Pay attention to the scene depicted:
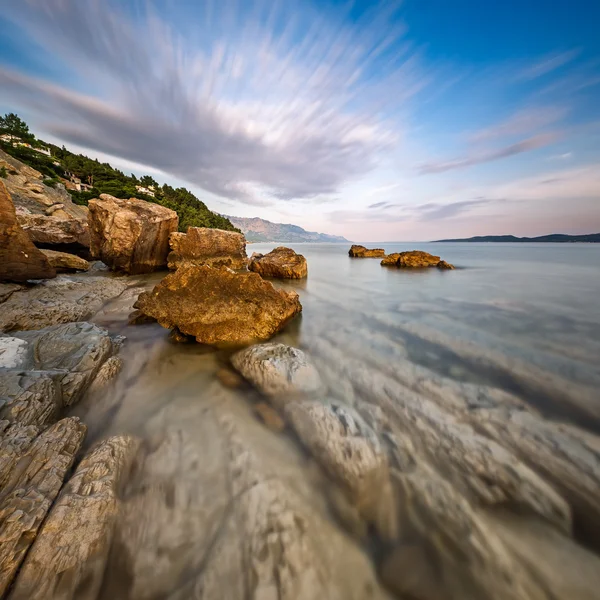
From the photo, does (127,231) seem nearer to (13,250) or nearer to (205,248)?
(205,248)

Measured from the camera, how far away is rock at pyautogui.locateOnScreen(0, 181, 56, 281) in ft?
21.5

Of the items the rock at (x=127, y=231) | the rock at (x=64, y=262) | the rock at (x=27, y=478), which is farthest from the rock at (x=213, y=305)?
the rock at (x=64, y=262)

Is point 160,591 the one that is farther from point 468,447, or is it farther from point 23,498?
point 468,447

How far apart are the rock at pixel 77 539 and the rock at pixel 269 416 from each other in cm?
145

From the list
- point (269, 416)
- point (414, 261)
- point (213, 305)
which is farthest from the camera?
point (414, 261)

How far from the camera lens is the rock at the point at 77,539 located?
1.50 metres

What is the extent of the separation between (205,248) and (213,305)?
39.5 feet

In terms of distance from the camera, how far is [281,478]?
7.63 feet

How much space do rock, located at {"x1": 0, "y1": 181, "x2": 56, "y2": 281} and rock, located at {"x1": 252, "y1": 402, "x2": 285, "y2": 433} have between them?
8.85 metres

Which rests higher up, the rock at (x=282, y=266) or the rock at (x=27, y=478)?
the rock at (x=282, y=266)

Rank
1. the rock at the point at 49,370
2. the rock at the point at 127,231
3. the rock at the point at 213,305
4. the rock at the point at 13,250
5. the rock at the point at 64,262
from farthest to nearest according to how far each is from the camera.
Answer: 1. the rock at the point at 127,231
2. the rock at the point at 64,262
3. the rock at the point at 13,250
4. the rock at the point at 213,305
5. the rock at the point at 49,370

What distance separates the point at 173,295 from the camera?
502cm

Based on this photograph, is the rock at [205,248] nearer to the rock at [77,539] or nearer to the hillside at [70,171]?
the rock at [77,539]

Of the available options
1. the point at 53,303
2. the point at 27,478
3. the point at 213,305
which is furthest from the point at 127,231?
the point at 27,478
